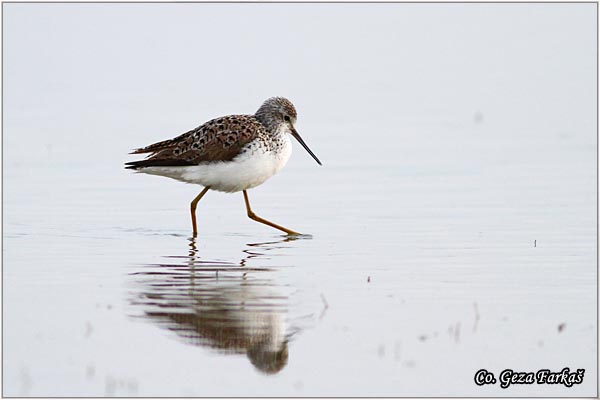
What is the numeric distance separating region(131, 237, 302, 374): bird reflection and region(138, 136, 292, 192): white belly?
5.06 ft

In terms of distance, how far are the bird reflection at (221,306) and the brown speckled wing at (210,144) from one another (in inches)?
65.1

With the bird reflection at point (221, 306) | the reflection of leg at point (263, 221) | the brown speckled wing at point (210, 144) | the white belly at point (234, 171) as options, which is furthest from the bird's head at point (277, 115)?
the bird reflection at point (221, 306)

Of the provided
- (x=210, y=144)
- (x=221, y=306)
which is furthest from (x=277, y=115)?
(x=221, y=306)

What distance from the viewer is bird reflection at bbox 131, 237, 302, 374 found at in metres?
7.79

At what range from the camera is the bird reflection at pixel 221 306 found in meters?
7.79

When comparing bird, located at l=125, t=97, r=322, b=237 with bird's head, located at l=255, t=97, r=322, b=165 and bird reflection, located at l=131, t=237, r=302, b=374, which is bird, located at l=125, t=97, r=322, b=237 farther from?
bird reflection, located at l=131, t=237, r=302, b=374

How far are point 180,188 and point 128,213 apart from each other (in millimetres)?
1770

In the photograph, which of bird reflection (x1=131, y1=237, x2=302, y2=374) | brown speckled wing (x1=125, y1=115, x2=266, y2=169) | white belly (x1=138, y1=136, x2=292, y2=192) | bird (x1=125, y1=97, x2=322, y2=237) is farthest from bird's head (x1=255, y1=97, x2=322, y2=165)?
bird reflection (x1=131, y1=237, x2=302, y2=374)

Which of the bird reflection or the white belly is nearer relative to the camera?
the bird reflection

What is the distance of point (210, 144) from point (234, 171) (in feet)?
1.16

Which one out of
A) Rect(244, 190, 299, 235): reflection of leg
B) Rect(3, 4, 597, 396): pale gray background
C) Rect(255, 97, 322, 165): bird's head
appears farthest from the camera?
Rect(255, 97, 322, 165): bird's head

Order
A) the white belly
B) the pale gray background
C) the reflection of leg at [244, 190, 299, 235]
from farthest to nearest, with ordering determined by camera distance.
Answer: the white belly < the reflection of leg at [244, 190, 299, 235] < the pale gray background

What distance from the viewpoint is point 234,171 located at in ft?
39.2

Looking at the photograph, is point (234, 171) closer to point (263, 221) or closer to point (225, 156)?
point (225, 156)
